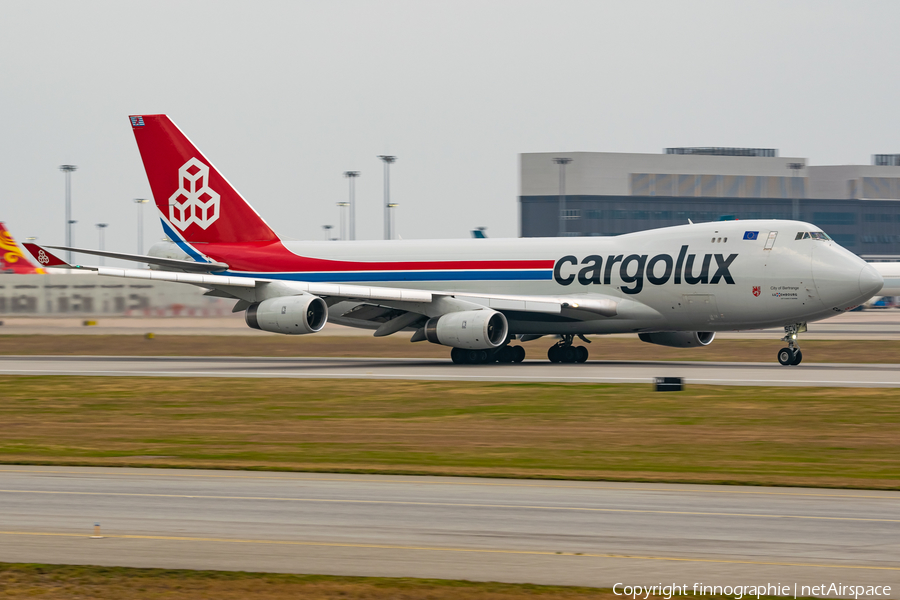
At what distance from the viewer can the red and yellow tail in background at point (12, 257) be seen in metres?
95.9

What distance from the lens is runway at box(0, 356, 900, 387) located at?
36344mm

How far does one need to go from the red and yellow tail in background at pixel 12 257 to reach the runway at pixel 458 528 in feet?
272

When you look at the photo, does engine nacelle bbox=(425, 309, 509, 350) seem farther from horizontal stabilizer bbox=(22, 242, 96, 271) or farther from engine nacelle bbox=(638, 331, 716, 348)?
horizontal stabilizer bbox=(22, 242, 96, 271)

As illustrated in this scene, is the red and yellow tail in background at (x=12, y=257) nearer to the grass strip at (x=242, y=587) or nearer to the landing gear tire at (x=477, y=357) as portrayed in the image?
the landing gear tire at (x=477, y=357)

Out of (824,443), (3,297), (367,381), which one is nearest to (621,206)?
(3,297)

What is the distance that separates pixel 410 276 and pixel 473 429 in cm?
2340

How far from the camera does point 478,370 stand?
41844 mm

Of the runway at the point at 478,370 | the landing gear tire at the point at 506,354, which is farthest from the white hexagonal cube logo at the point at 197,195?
the landing gear tire at the point at 506,354

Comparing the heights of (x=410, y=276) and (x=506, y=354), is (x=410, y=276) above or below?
above

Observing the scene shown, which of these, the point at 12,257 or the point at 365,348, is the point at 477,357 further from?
the point at 12,257

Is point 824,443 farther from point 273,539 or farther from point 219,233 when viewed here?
point 219,233

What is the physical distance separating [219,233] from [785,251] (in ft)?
→ 82.9

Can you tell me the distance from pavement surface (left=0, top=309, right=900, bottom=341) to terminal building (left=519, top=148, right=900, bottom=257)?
92686 mm

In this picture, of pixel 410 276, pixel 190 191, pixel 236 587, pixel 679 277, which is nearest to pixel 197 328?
pixel 190 191
